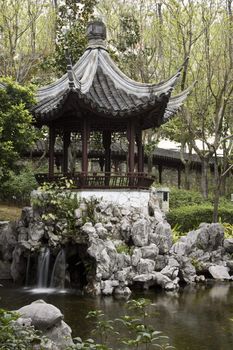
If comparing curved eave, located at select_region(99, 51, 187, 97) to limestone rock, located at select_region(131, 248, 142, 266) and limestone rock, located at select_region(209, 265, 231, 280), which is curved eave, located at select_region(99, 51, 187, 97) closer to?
limestone rock, located at select_region(131, 248, 142, 266)

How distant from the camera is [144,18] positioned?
80.0 ft

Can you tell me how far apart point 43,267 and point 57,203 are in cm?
214

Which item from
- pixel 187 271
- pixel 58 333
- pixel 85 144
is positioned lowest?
pixel 58 333

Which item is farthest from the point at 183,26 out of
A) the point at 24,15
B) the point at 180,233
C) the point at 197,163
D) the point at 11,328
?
the point at 197,163

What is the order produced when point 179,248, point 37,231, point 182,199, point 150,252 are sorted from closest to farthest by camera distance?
point 150,252, point 37,231, point 179,248, point 182,199

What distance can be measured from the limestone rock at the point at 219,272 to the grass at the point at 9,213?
1107 cm

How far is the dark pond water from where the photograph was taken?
9.91m

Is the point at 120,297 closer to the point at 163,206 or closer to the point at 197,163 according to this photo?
the point at 163,206

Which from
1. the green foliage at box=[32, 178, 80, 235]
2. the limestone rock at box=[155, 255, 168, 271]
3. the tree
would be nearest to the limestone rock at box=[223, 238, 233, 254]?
the limestone rock at box=[155, 255, 168, 271]

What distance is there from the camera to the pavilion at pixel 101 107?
635 inches

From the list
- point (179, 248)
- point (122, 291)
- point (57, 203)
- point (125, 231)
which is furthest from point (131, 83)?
point (122, 291)

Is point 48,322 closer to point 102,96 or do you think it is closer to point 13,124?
point 13,124

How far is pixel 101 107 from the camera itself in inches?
634

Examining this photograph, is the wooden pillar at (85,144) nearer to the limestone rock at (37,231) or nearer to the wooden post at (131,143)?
the wooden post at (131,143)
